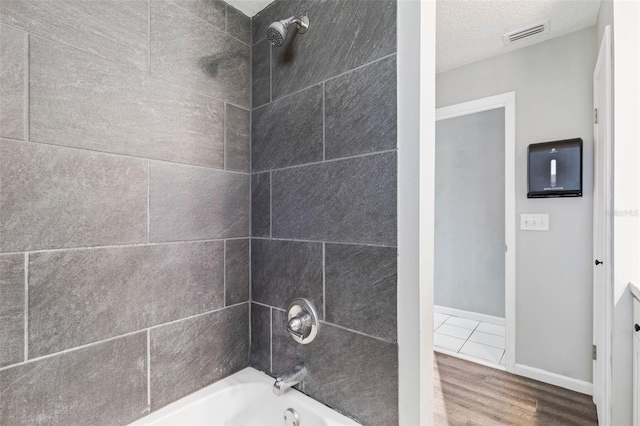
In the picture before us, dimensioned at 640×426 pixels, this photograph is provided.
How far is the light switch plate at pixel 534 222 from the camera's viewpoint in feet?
7.45

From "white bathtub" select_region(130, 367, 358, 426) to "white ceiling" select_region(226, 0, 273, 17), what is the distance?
177 centimetres

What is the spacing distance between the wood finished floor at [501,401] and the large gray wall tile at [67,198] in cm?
203

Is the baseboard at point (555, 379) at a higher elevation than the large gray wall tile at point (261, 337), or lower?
lower

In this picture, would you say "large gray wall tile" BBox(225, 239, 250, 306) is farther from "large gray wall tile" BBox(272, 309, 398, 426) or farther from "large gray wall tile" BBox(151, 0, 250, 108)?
"large gray wall tile" BBox(151, 0, 250, 108)

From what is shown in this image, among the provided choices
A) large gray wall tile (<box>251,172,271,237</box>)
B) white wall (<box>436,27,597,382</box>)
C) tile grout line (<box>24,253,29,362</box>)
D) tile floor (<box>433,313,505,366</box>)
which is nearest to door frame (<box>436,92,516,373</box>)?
white wall (<box>436,27,597,382</box>)

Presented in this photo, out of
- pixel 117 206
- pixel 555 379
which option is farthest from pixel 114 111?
pixel 555 379

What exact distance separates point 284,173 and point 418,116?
2.09ft

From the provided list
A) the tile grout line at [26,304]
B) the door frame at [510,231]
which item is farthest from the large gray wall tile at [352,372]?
the door frame at [510,231]

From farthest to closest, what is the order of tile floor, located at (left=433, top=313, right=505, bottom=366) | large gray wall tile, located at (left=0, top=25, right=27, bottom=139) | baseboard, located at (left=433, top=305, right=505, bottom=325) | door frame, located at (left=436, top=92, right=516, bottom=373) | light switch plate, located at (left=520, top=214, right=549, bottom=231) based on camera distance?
baseboard, located at (left=433, top=305, right=505, bottom=325) < tile floor, located at (left=433, top=313, right=505, bottom=366) < door frame, located at (left=436, top=92, right=516, bottom=373) < light switch plate, located at (left=520, top=214, right=549, bottom=231) < large gray wall tile, located at (left=0, top=25, right=27, bottom=139)

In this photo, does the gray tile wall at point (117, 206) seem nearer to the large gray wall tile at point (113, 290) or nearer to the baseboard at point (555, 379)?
the large gray wall tile at point (113, 290)

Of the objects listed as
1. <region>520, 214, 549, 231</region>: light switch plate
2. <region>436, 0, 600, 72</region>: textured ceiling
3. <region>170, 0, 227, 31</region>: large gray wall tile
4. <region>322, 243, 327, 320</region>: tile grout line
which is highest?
<region>436, 0, 600, 72</region>: textured ceiling

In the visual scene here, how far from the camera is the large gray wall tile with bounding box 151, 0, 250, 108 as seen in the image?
1182 mm

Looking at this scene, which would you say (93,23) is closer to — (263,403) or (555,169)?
(263,403)

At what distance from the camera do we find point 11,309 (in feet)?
2.83
